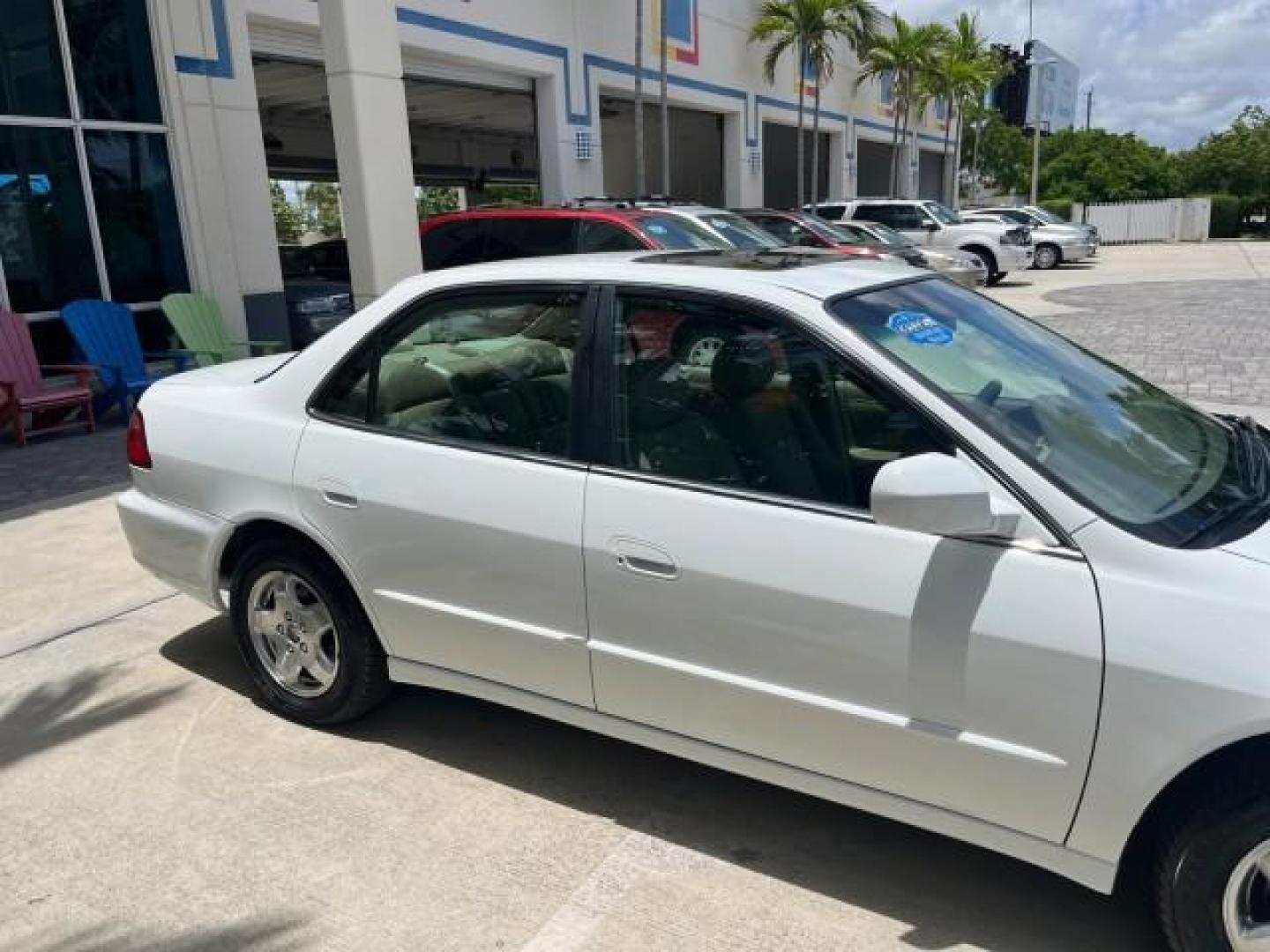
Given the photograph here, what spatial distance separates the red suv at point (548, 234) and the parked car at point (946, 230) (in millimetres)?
13677

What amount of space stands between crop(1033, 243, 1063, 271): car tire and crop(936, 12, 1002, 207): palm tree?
6952 millimetres

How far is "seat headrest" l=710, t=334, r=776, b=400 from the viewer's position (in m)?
2.69

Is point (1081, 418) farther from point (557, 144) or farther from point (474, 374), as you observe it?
point (557, 144)

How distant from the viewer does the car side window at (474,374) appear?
9.87 feet

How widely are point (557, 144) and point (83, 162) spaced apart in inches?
323

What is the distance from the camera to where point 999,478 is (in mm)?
2291

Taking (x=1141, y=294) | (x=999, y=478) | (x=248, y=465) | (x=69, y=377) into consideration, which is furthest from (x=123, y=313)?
(x=1141, y=294)

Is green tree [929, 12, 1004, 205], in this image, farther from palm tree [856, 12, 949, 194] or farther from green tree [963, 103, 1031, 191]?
green tree [963, 103, 1031, 191]

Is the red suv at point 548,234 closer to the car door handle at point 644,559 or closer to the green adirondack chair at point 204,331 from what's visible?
the green adirondack chair at point 204,331

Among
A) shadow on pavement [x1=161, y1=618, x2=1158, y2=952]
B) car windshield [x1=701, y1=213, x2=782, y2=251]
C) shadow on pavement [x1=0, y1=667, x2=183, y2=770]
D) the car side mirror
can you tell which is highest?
car windshield [x1=701, y1=213, x2=782, y2=251]

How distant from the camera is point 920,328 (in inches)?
108

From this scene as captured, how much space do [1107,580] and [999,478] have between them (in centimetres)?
32

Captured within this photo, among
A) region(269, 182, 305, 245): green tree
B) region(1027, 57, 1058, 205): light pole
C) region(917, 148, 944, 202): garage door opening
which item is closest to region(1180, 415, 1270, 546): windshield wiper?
region(917, 148, 944, 202): garage door opening

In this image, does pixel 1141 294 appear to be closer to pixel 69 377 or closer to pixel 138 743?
pixel 69 377
